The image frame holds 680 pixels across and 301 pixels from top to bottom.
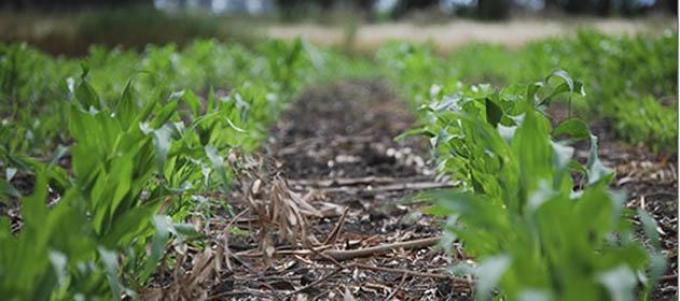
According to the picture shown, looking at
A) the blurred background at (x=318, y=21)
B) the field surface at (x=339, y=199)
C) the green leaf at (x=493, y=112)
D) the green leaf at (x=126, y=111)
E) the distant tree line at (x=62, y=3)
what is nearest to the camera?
the field surface at (x=339, y=199)

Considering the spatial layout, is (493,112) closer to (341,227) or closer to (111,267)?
(341,227)

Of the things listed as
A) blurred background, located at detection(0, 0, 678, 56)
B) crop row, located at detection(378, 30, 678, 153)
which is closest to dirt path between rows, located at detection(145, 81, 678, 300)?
crop row, located at detection(378, 30, 678, 153)

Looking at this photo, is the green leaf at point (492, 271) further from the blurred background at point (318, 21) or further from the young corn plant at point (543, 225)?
the blurred background at point (318, 21)

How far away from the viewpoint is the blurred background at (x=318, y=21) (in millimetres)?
5941

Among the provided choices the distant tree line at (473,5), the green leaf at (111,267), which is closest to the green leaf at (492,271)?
the green leaf at (111,267)

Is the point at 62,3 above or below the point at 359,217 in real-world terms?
below

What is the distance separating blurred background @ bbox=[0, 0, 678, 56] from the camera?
5.94 metres

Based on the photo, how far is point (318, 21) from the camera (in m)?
10.8

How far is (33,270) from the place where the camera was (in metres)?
1.14

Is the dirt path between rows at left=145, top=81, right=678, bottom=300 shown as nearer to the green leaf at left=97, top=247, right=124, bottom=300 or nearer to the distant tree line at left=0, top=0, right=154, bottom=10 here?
the green leaf at left=97, top=247, right=124, bottom=300

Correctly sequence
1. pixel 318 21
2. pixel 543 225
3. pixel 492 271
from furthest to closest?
1. pixel 318 21
2. pixel 543 225
3. pixel 492 271

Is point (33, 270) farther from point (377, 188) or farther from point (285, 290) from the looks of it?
point (377, 188)

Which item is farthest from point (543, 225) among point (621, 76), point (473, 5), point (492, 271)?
point (473, 5)

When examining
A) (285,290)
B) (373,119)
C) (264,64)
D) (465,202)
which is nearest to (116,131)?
(285,290)
